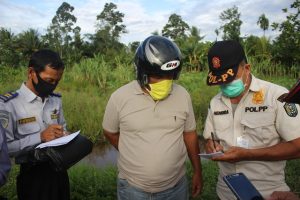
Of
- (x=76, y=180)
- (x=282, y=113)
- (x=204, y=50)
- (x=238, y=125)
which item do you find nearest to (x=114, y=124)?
(x=238, y=125)

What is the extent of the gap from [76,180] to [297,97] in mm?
3725

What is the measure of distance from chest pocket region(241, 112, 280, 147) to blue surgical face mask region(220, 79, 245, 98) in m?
0.17

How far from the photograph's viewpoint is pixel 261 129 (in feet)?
7.70

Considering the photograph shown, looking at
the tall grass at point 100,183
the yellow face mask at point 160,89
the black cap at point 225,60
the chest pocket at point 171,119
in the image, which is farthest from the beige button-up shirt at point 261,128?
the tall grass at point 100,183

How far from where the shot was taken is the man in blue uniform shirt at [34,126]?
107 inches

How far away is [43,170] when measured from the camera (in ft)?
9.38

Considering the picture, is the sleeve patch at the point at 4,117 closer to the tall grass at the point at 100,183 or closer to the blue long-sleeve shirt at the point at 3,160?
the blue long-sleeve shirt at the point at 3,160

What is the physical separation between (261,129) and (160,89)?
702 millimetres

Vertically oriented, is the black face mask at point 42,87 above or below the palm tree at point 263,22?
below

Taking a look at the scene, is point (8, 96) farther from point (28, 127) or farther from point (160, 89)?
point (160, 89)

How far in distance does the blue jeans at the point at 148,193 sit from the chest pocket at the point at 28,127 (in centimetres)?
78

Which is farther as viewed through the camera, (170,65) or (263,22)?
(263,22)

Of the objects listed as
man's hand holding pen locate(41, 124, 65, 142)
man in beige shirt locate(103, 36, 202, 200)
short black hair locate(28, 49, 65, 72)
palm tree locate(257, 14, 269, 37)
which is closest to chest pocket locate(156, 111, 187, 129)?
man in beige shirt locate(103, 36, 202, 200)

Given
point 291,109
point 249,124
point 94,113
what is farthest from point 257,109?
point 94,113
